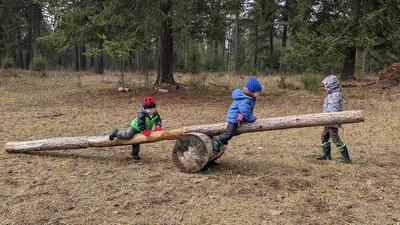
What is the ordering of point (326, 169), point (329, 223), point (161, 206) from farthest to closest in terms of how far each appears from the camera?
point (326, 169)
point (161, 206)
point (329, 223)

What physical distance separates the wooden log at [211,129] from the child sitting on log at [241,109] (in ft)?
0.43

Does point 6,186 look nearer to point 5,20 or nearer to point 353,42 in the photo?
point 353,42

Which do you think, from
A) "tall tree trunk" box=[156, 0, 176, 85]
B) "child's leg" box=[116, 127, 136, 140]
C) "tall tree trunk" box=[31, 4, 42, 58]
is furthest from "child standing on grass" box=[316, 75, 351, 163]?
"tall tree trunk" box=[31, 4, 42, 58]

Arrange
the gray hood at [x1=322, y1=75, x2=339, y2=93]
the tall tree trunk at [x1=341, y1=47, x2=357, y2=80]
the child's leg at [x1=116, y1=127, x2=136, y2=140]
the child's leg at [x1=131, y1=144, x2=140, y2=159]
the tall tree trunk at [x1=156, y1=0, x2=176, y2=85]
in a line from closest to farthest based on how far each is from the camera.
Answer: the child's leg at [x1=116, y1=127, x2=136, y2=140] → the gray hood at [x1=322, y1=75, x2=339, y2=93] → the child's leg at [x1=131, y1=144, x2=140, y2=159] → the tall tree trunk at [x1=156, y1=0, x2=176, y2=85] → the tall tree trunk at [x1=341, y1=47, x2=357, y2=80]

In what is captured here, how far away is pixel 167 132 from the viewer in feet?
26.1

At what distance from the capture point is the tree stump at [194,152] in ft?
24.1

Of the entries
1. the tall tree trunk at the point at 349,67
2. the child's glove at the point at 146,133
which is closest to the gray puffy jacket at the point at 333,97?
the child's glove at the point at 146,133


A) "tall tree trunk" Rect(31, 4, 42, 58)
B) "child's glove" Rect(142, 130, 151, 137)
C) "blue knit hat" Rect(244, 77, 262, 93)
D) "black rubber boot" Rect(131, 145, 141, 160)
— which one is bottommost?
"black rubber boot" Rect(131, 145, 141, 160)

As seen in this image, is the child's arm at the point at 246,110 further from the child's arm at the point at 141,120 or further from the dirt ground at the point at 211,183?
the child's arm at the point at 141,120

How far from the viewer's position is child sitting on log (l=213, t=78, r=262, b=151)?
7437 mm

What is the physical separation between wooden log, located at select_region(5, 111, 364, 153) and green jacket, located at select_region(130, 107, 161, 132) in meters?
0.15

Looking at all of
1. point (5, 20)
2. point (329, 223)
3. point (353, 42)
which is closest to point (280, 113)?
point (329, 223)

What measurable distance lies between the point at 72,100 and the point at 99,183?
40.8 ft

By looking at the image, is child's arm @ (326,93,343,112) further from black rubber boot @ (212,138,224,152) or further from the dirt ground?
black rubber boot @ (212,138,224,152)
